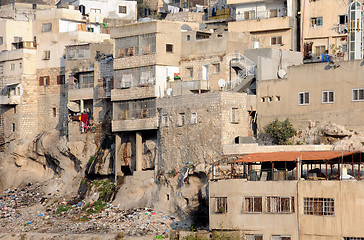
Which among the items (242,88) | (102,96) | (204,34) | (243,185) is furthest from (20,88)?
(243,185)

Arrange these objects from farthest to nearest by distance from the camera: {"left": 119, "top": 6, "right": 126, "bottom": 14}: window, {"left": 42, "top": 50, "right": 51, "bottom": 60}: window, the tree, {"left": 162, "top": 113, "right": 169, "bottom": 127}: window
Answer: {"left": 119, "top": 6, "right": 126, "bottom": 14}: window → {"left": 42, "top": 50, "right": 51, "bottom": 60}: window → {"left": 162, "top": 113, "right": 169, "bottom": 127}: window → the tree

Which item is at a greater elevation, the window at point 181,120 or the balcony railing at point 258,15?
the balcony railing at point 258,15

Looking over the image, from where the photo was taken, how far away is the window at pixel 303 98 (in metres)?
55.1

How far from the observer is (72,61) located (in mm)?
69375

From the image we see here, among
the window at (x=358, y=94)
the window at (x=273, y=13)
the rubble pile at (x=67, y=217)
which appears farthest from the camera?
the window at (x=273, y=13)

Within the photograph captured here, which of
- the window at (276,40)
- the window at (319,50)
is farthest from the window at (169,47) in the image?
the window at (319,50)

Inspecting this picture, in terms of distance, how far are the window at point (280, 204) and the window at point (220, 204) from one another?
2.36 m

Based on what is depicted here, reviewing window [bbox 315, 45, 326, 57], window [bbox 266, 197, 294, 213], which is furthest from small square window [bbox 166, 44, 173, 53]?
window [bbox 266, 197, 294, 213]

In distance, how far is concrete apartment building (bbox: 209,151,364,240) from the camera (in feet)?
146

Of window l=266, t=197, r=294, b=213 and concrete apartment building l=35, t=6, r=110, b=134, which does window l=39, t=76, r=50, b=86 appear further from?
window l=266, t=197, r=294, b=213

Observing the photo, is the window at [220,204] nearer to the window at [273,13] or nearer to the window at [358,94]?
the window at [358,94]

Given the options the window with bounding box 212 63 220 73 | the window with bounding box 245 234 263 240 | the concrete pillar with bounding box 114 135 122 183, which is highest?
the window with bounding box 212 63 220 73

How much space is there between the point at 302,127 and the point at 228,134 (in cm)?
410

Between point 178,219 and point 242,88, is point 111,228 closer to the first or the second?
point 178,219
